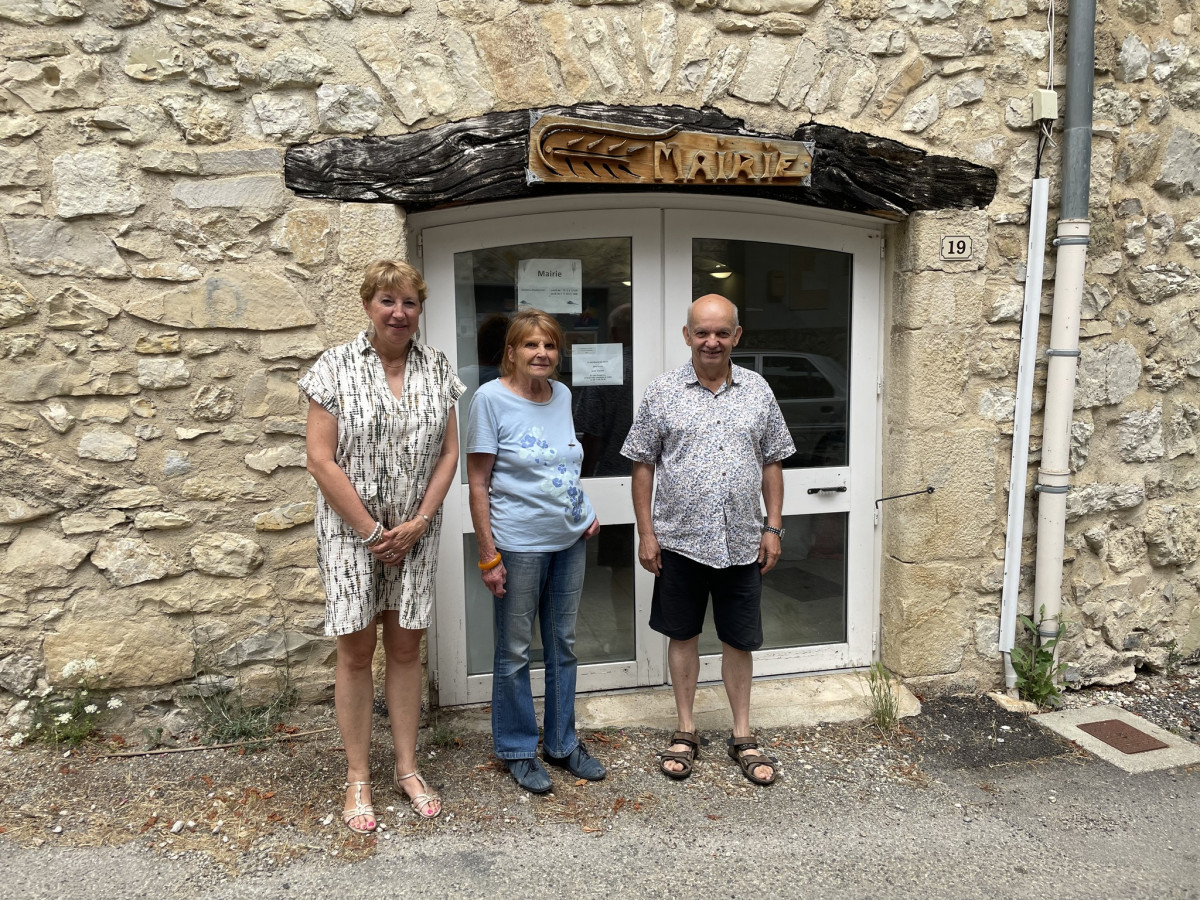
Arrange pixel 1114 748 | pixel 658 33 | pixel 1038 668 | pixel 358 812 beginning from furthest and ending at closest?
pixel 1038 668, pixel 1114 748, pixel 658 33, pixel 358 812

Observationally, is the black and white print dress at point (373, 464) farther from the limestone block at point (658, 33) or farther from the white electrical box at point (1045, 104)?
the white electrical box at point (1045, 104)

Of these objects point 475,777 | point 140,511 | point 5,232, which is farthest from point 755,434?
point 5,232

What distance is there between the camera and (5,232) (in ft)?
9.24

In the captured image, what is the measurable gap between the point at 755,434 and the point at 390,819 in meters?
1.71

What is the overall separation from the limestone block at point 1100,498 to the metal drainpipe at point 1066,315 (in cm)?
11

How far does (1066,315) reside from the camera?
3.43 m

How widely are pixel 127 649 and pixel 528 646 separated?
1488 millimetres

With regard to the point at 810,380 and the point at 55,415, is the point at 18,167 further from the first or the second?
the point at 810,380

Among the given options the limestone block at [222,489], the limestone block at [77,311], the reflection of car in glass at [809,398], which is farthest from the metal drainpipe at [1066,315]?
the limestone block at [77,311]

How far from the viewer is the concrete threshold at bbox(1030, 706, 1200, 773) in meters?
3.11

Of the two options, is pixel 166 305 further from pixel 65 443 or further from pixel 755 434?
pixel 755 434

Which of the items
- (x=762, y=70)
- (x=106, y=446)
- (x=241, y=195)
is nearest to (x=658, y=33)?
(x=762, y=70)

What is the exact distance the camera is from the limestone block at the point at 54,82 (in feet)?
9.12

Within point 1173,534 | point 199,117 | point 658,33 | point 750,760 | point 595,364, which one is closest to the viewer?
point 199,117
